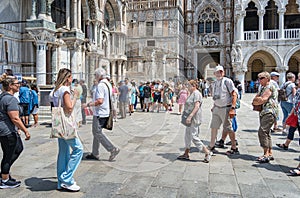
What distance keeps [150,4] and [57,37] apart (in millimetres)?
17091

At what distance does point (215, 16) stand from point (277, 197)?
3312 cm

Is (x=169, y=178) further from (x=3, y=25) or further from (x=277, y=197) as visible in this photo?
(x=3, y=25)

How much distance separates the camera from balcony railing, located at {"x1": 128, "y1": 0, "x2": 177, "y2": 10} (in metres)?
31.6

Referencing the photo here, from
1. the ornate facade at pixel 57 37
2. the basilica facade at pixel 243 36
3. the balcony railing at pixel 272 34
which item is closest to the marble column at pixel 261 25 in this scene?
the basilica facade at pixel 243 36

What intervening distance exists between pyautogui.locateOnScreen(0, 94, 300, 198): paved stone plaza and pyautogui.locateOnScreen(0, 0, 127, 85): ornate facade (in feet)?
28.4

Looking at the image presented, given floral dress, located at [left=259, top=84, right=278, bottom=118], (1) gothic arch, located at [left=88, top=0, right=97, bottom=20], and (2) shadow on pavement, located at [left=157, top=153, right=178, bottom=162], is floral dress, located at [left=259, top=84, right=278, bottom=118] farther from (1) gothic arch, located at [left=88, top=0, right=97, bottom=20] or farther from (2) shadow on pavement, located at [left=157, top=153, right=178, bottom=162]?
(1) gothic arch, located at [left=88, top=0, right=97, bottom=20]

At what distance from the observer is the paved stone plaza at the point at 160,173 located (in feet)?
13.6

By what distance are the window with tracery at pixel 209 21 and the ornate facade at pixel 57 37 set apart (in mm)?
12439

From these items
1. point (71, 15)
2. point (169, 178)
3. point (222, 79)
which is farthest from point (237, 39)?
point (169, 178)

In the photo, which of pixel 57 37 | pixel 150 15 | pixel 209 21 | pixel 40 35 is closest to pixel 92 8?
pixel 57 37

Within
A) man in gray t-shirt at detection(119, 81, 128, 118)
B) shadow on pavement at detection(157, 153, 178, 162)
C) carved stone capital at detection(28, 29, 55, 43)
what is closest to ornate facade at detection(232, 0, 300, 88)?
man in gray t-shirt at detection(119, 81, 128, 118)

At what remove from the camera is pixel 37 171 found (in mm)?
5070

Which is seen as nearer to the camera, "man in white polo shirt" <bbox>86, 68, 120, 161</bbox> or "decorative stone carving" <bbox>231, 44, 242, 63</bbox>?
"man in white polo shirt" <bbox>86, 68, 120, 161</bbox>

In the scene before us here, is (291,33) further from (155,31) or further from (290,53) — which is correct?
(155,31)
